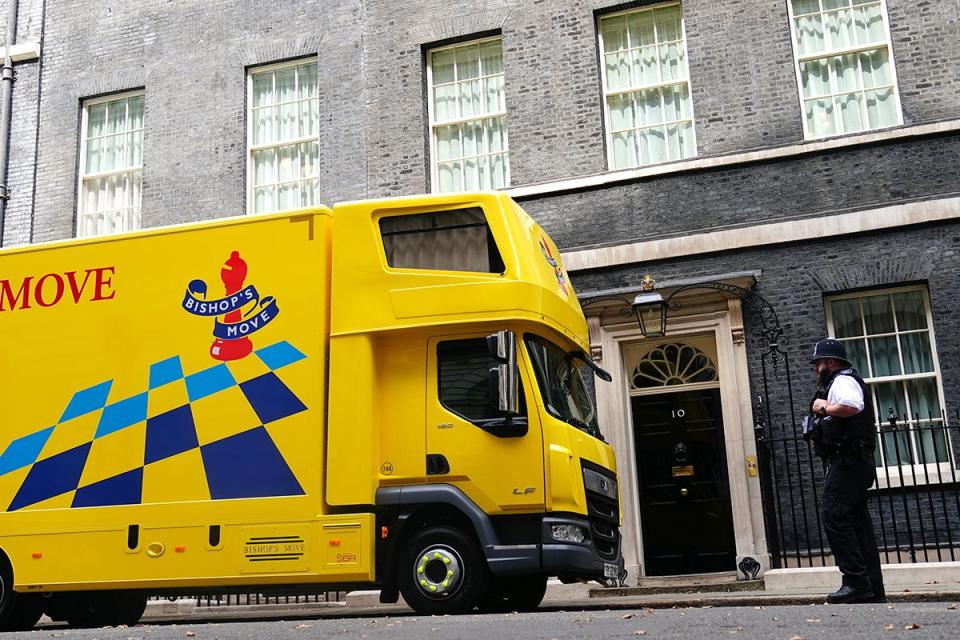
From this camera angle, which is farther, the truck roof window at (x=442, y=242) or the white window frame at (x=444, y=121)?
the white window frame at (x=444, y=121)

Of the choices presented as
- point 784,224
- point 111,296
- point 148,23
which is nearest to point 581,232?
point 784,224

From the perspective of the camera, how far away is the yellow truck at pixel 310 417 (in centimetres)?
834

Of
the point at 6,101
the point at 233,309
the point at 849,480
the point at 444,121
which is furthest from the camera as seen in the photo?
the point at 6,101

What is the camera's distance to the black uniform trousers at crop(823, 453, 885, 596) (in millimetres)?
7934

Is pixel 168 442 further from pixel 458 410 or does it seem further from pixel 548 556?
pixel 548 556

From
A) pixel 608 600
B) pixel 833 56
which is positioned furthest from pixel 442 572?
pixel 833 56

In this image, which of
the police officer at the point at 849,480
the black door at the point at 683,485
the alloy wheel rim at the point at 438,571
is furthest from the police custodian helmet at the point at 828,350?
the black door at the point at 683,485

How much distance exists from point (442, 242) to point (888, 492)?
238 inches

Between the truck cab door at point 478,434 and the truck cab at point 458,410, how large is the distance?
0.01 metres

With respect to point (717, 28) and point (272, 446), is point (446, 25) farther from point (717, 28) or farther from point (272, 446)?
point (272, 446)

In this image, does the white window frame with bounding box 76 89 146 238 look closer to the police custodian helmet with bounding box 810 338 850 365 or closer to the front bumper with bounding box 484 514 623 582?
the front bumper with bounding box 484 514 623 582

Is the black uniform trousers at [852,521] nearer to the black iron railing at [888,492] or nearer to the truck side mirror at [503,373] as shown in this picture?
the truck side mirror at [503,373]

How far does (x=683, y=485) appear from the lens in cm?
1288

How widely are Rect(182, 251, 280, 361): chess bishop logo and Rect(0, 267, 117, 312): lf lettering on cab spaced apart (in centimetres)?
87
